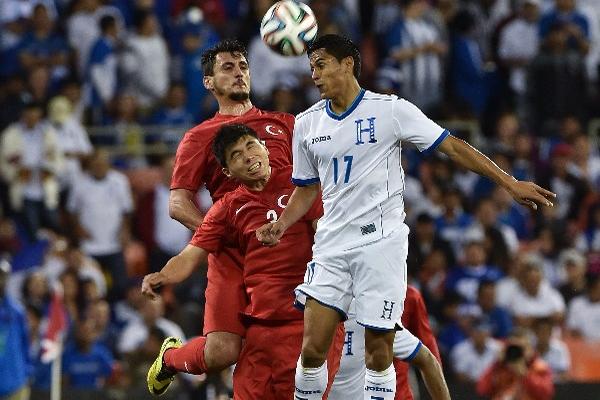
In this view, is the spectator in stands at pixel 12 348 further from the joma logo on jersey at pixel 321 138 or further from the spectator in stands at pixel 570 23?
the spectator in stands at pixel 570 23

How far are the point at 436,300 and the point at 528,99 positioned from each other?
14.4ft

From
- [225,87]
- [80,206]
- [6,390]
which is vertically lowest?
[6,390]

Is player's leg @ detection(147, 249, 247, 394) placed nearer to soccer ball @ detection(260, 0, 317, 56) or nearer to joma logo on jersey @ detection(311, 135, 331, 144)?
joma logo on jersey @ detection(311, 135, 331, 144)

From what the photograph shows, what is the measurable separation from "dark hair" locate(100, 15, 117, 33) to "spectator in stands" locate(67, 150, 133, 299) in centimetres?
169

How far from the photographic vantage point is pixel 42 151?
16.7 meters

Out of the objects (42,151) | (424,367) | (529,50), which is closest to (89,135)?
(42,151)

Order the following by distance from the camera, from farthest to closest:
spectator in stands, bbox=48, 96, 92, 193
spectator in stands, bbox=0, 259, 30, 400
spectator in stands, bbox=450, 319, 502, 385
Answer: spectator in stands, bbox=48, 96, 92, 193, spectator in stands, bbox=450, 319, 502, 385, spectator in stands, bbox=0, 259, 30, 400

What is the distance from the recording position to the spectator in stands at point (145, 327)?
1510 centimetres

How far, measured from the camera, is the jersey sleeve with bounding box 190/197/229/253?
9.76 metres

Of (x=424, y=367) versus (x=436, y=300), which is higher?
(x=424, y=367)

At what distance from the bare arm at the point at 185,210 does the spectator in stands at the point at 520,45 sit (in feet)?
32.9

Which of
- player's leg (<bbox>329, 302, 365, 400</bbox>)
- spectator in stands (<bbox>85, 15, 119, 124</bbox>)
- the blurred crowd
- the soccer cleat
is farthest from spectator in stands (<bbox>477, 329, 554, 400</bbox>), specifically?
spectator in stands (<bbox>85, 15, 119, 124</bbox>)

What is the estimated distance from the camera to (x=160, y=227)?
56.1 ft

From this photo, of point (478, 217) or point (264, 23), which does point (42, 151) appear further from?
point (264, 23)
